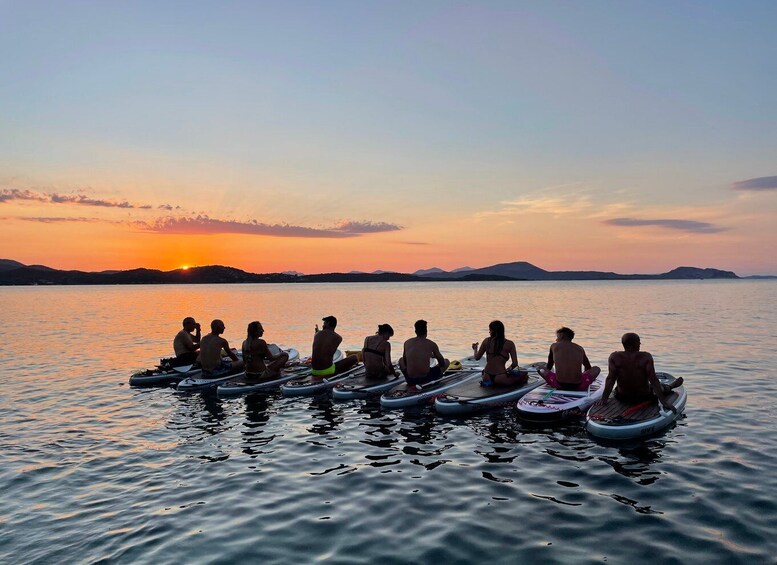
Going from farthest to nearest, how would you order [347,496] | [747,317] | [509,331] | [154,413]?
[747,317], [509,331], [154,413], [347,496]

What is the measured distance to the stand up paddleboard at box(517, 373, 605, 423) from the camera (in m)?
15.3

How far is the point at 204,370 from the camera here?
22.3 m

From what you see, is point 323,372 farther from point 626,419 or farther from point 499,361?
point 626,419

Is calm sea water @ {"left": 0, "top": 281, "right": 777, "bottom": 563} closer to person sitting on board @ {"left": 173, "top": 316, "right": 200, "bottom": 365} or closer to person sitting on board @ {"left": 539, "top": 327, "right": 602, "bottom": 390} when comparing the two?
person sitting on board @ {"left": 539, "top": 327, "right": 602, "bottom": 390}

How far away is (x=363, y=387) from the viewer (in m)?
19.2

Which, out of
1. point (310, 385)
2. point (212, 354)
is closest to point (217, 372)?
point (212, 354)

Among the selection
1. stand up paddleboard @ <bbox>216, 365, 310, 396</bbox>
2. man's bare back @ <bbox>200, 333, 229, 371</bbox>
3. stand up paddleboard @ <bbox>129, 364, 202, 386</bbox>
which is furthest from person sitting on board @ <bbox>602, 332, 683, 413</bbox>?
stand up paddleboard @ <bbox>129, 364, 202, 386</bbox>

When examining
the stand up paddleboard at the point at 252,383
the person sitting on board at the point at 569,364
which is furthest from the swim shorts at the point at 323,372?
the person sitting on board at the point at 569,364

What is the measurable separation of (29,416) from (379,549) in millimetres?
15284

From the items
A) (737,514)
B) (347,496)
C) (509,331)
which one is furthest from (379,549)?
(509,331)

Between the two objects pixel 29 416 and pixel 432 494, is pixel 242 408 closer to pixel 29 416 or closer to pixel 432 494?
pixel 29 416

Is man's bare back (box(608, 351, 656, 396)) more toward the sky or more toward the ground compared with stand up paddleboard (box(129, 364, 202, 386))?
more toward the sky


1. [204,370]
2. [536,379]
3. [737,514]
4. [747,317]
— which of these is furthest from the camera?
Answer: [747,317]

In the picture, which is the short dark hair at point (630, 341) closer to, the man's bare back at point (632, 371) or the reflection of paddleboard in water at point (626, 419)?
the man's bare back at point (632, 371)
